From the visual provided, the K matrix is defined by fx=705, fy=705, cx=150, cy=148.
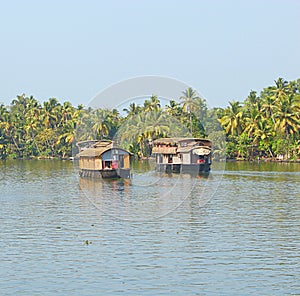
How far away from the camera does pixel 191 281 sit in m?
20.5

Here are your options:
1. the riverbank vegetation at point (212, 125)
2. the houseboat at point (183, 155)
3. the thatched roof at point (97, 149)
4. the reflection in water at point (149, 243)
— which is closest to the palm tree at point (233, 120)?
the riverbank vegetation at point (212, 125)

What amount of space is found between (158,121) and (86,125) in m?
11.4

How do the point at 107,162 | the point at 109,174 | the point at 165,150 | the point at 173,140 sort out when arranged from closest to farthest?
the point at 109,174 → the point at 107,162 → the point at 165,150 → the point at 173,140

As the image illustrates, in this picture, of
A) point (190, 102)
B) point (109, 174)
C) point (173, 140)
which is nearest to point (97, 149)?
point (109, 174)

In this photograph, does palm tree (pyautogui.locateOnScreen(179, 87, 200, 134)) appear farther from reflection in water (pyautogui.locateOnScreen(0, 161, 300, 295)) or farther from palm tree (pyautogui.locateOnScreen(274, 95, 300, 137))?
reflection in water (pyautogui.locateOnScreen(0, 161, 300, 295))

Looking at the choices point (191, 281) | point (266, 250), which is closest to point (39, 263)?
point (191, 281)

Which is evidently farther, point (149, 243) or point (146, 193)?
point (146, 193)

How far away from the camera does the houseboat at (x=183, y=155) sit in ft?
213

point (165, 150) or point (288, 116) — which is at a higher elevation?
point (288, 116)

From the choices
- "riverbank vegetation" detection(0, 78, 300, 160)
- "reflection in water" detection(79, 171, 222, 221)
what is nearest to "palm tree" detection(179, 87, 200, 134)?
"riverbank vegetation" detection(0, 78, 300, 160)

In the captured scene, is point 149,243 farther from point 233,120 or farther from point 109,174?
point 233,120

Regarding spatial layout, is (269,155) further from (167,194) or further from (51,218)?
(51,218)

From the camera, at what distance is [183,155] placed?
6656 centimetres

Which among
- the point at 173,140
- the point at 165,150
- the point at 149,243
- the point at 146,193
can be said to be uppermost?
the point at 173,140
